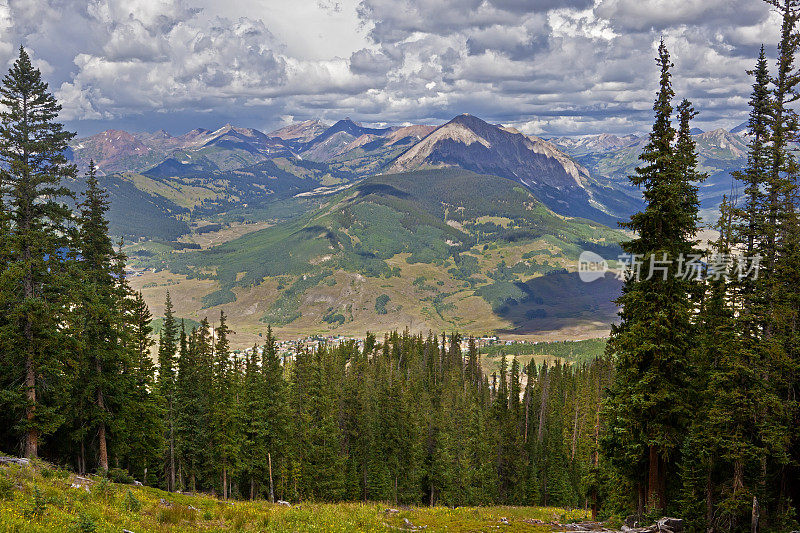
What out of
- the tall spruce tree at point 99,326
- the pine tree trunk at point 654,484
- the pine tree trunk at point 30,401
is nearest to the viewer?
the pine tree trunk at point 654,484

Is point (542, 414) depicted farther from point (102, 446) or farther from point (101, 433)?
point (101, 433)

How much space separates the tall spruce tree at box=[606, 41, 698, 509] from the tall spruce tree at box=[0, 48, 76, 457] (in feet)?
128

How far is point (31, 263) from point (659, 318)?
138ft

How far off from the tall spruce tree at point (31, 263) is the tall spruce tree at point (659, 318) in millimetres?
38935

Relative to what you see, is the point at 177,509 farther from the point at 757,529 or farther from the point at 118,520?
the point at 757,529

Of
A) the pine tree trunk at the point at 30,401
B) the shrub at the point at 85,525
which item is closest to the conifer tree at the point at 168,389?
the pine tree trunk at the point at 30,401

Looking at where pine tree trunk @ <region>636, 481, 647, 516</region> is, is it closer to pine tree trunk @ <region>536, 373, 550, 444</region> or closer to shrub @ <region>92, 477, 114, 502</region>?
shrub @ <region>92, 477, 114, 502</region>

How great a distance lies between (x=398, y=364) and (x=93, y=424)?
116m

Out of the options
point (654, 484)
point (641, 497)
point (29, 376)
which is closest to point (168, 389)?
point (29, 376)

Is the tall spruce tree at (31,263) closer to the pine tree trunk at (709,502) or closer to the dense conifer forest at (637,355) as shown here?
the dense conifer forest at (637,355)

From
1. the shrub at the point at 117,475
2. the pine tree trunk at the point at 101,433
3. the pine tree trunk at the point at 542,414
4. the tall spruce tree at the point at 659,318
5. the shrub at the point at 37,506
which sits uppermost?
the tall spruce tree at the point at 659,318

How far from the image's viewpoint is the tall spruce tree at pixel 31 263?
33188 mm

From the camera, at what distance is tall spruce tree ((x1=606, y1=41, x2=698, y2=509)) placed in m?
27.1

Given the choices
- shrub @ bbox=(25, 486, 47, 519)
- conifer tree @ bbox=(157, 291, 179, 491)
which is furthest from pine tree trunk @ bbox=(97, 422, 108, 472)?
shrub @ bbox=(25, 486, 47, 519)
